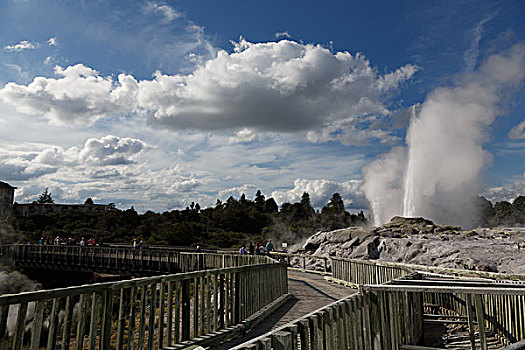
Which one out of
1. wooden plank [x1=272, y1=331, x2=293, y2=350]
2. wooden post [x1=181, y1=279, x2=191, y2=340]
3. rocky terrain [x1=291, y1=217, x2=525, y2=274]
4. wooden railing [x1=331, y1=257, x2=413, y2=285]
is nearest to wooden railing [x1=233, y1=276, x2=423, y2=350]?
wooden plank [x1=272, y1=331, x2=293, y2=350]

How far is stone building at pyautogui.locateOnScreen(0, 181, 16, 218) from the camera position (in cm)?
8138

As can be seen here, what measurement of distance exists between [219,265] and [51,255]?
23.1m

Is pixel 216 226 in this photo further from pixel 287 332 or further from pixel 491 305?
pixel 287 332

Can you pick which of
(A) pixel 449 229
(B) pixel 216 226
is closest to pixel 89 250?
(A) pixel 449 229

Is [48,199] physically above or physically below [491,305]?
above

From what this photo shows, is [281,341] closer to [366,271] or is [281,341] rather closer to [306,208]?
[366,271]

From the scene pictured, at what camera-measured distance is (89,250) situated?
110 ft

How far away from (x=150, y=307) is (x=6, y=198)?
9297 centimetres

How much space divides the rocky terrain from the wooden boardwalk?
23.5ft

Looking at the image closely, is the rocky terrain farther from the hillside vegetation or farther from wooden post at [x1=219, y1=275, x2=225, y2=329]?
the hillside vegetation

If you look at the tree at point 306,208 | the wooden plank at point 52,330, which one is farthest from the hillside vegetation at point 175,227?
the wooden plank at point 52,330

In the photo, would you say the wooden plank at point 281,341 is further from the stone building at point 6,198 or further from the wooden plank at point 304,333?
the stone building at point 6,198

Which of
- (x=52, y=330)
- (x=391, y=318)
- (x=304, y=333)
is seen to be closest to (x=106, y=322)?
(x=52, y=330)

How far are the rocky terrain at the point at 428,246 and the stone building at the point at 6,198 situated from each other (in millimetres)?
72532
